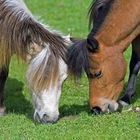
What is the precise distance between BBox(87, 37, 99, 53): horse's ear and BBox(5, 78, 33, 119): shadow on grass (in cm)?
140

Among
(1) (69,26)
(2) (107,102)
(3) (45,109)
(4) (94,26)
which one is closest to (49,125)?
(3) (45,109)

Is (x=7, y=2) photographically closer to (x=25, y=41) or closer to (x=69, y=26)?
(x=25, y=41)

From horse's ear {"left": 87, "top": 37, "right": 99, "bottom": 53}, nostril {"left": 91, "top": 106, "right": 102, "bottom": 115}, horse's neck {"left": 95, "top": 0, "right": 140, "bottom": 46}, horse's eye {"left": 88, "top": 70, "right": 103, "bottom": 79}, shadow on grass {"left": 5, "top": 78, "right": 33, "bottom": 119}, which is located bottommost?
shadow on grass {"left": 5, "top": 78, "right": 33, "bottom": 119}

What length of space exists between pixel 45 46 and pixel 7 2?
2.79ft

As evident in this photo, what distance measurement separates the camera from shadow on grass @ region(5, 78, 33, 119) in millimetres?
8517

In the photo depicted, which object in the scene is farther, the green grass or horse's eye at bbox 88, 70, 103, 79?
horse's eye at bbox 88, 70, 103, 79

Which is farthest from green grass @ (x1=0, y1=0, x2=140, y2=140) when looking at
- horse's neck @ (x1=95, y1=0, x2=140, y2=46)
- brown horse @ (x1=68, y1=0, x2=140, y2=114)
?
horse's neck @ (x1=95, y1=0, x2=140, y2=46)

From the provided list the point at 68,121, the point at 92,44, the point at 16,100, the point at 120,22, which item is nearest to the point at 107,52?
the point at 92,44

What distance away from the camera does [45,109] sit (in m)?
7.32

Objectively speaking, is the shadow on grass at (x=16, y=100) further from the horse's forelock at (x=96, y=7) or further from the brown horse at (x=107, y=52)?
the horse's forelock at (x=96, y=7)

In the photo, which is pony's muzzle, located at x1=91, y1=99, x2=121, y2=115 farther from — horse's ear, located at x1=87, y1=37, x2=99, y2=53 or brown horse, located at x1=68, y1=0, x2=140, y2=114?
horse's ear, located at x1=87, y1=37, x2=99, y2=53

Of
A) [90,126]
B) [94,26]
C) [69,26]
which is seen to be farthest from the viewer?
[69,26]

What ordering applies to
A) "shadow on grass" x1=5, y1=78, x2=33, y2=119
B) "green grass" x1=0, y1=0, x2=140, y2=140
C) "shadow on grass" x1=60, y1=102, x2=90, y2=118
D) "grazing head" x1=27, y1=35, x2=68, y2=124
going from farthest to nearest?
"shadow on grass" x1=5, y1=78, x2=33, y2=119
"shadow on grass" x1=60, y1=102, x2=90, y2=118
"grazing head" x1=27, y1=35, x2=68, y2=124
"green grass" x1=0, y1=0, x2=140, y2=140

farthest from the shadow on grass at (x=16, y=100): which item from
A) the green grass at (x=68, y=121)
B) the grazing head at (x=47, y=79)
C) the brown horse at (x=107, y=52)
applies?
the brown horse at (x=107, y=52)
